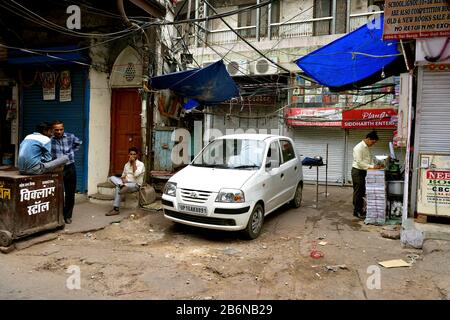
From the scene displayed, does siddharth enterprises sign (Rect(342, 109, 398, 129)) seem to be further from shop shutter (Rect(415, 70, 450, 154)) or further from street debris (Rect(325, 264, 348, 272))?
street debris (Rect(325, 264, 348, 272))

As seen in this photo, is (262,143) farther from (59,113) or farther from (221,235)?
(59,113)

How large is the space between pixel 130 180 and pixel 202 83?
2775mm

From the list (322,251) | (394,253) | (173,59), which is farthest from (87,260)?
(173,59)

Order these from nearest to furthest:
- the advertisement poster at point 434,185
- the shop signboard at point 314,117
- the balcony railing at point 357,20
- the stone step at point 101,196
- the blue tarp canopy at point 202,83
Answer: the advertisement poster at point 434,185, the blue tarp canopy at point 202,83, the stone step at point 101,196, the balcony railing at point 357,20, the shop signboard at point 314,117

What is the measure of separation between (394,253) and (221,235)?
2864 millimetres

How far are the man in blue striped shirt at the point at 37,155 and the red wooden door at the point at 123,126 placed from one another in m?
3.18

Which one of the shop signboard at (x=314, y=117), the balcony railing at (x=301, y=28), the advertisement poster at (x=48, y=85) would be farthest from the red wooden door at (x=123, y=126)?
the balcony railing at (x=301, y=28)

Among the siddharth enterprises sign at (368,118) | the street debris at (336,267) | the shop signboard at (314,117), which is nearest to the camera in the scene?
the street debris at (336,267)

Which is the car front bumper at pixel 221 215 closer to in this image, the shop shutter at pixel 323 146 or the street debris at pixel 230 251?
the street debris at pixel 230 251

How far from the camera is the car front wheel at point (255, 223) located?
19.6 feet

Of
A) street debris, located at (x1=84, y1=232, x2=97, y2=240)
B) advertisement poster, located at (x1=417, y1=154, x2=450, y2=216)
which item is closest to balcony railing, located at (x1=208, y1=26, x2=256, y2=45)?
advertisement poster, located at (x1=417, y1=154, x2=450, y2=216)

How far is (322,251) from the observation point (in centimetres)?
550

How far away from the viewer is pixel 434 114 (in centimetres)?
589

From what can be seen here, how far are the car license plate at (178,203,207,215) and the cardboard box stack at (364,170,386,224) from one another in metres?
3.64
